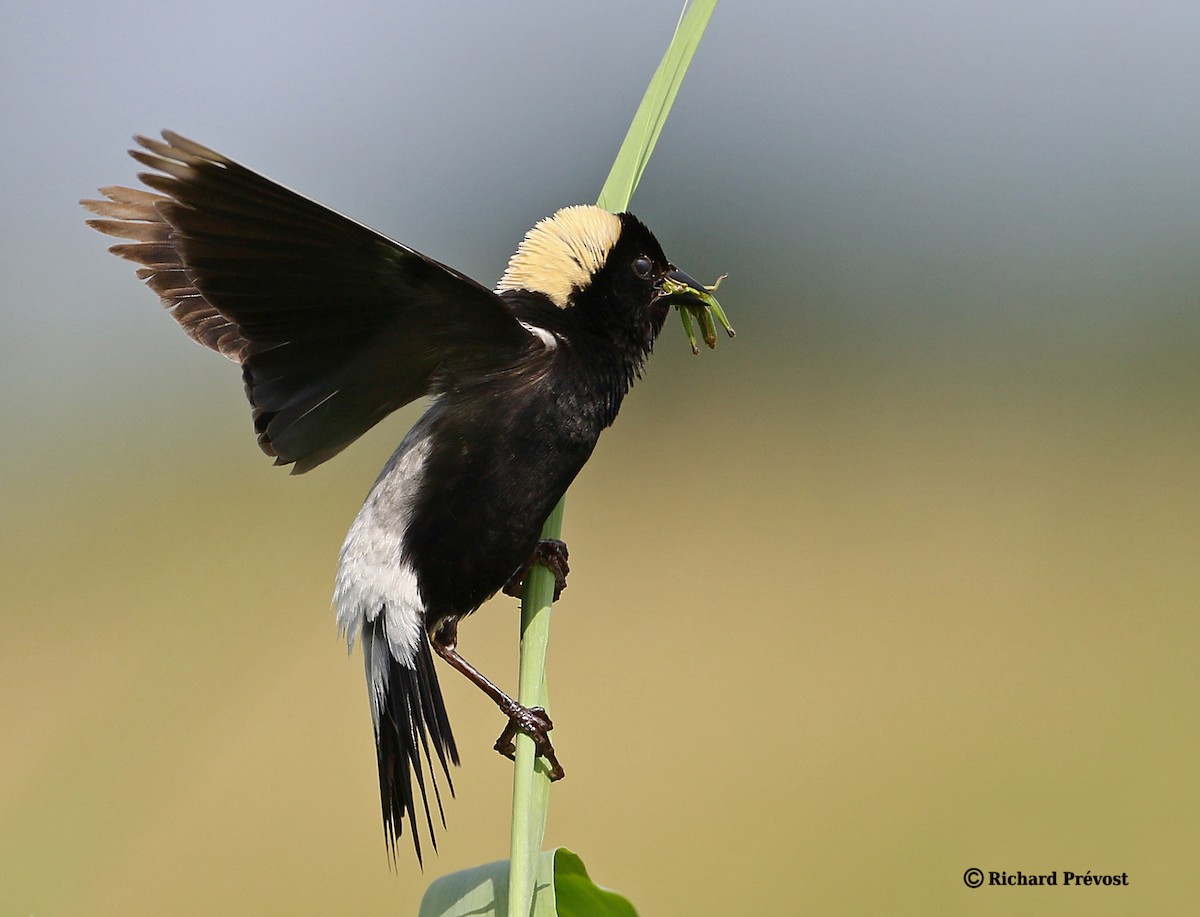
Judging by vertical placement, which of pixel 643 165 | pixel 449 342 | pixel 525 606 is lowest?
pixel 525 606

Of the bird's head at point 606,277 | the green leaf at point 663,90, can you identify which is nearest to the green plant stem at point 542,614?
the green leaf at point 663,90

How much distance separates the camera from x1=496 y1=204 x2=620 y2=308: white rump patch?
40.9 inches

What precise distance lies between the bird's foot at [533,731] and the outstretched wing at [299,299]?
30cm

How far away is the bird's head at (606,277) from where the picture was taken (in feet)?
3.41

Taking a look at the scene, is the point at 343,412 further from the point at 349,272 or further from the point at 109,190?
the point at 109,190

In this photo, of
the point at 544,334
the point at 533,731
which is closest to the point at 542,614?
the point at 533,731

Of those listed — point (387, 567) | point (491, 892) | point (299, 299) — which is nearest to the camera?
point (491, 892)

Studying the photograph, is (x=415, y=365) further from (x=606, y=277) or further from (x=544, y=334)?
(x=606, y=277)

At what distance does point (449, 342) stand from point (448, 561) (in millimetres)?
203

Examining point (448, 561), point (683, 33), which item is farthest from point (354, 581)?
point (683, 33)

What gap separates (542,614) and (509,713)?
0.17 metres

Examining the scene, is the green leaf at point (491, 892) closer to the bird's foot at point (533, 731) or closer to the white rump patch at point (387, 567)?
the bird's foot at point (533, 731)

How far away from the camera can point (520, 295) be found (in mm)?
1038

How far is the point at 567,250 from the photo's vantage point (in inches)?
41.0
